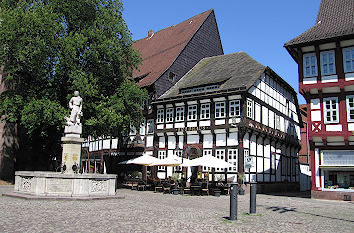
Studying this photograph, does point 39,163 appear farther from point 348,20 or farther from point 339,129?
point 348,20

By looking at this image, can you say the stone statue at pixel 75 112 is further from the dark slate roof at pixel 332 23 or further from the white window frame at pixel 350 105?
the white window frame at pixel 350 105

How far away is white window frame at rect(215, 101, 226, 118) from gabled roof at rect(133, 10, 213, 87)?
6922 mm

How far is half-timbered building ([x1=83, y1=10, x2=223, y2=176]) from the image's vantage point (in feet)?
100

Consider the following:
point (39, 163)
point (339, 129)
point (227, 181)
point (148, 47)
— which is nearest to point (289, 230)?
point (339, 129)

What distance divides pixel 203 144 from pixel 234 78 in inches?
226

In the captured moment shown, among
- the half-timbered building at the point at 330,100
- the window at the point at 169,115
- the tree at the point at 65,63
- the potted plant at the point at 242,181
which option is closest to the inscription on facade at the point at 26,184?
the tree at the point at 65,63

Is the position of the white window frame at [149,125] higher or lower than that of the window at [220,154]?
higher

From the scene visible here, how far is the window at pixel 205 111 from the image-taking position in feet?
86.5

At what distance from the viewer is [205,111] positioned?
26.5 m

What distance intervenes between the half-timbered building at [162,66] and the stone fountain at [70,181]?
1253cm

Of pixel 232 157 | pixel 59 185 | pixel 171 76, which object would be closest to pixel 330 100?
pixel 232 157

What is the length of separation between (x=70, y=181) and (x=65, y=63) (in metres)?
9.77

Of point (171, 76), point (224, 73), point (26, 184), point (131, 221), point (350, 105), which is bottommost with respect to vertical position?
point (131, 221)

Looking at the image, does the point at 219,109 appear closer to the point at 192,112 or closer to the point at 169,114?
the point at 192,112
